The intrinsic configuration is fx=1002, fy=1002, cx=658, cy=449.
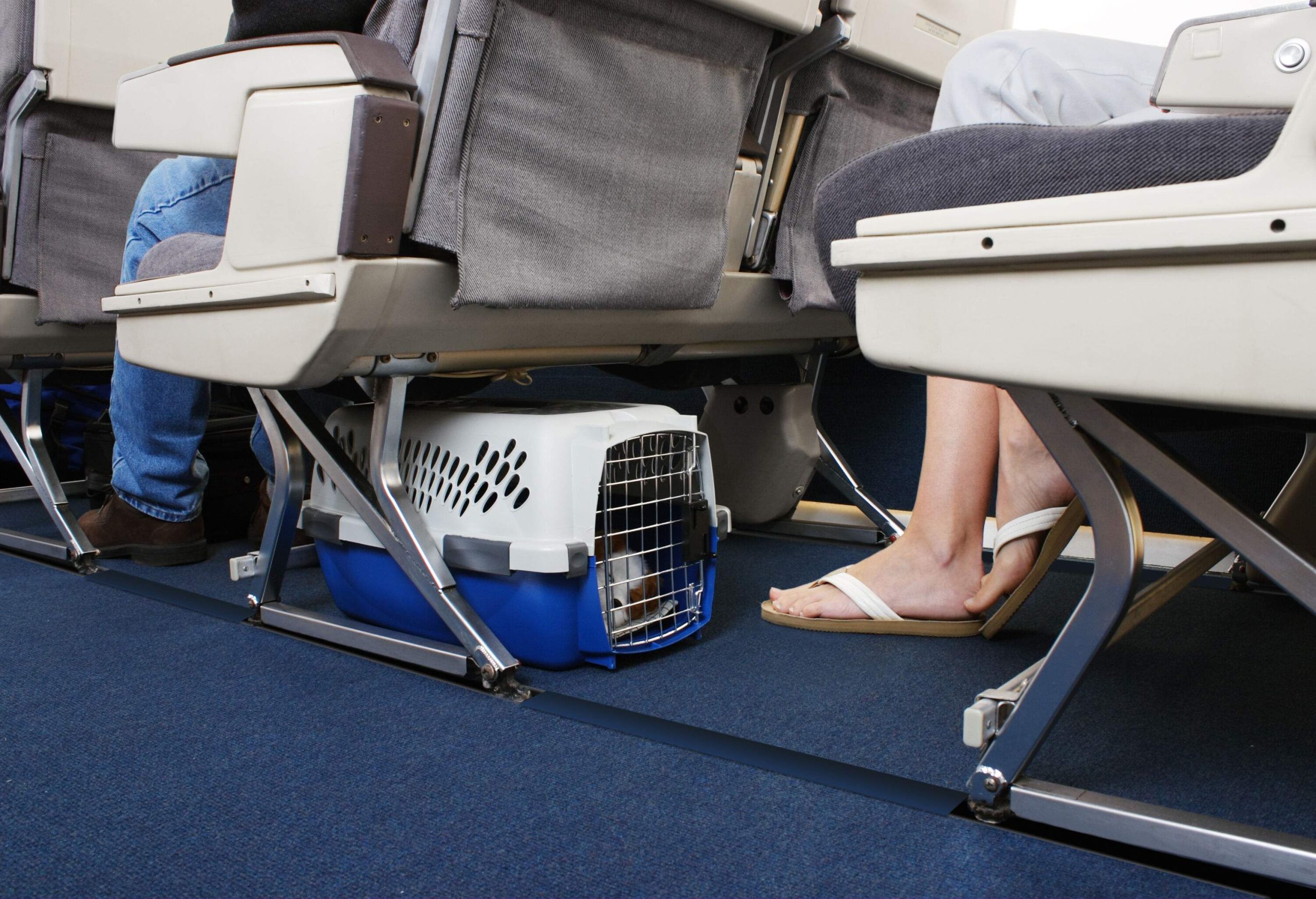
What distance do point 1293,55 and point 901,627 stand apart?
92 cm

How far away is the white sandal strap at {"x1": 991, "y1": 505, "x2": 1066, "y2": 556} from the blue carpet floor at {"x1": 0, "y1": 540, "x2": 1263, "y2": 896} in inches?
8.7

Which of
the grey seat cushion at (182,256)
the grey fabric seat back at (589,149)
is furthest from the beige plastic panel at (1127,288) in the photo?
the grey seat cushion at (182,256)

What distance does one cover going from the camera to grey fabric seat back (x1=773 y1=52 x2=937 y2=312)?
1.40 meters

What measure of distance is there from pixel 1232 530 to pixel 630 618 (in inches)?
28.8

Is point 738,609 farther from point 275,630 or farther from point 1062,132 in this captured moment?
point 1062,132

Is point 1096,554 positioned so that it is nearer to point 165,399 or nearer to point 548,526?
point 548,526

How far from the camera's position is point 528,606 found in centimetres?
114

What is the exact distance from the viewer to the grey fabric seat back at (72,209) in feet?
5.17

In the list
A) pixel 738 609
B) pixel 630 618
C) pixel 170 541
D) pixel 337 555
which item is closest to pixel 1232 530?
pixel 630 618

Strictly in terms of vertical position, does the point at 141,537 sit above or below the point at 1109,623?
below

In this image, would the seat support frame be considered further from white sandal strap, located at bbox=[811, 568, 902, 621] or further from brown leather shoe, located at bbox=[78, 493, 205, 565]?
brown leather shoe, located at bbox=[78, 493, 205, 565]

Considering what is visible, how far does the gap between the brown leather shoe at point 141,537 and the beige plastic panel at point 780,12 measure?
4.21 feet

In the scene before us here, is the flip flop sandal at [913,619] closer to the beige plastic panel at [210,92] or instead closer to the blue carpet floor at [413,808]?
the blue carpet floor at [413,808]

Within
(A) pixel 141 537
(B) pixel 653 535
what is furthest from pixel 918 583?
(A) pixel 141 537
